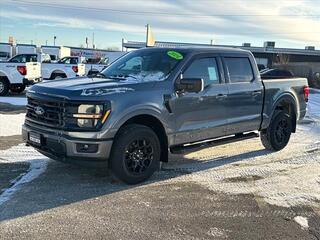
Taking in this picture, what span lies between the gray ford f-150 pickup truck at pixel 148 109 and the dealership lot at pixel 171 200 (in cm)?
43

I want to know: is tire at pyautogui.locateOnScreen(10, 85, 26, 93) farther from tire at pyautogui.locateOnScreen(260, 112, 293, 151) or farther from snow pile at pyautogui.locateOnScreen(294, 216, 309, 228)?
snow pile at pyautogui.locateOnScreen(294, 216, 309, 228)

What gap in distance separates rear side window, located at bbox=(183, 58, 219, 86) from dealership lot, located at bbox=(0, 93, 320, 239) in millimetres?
1411

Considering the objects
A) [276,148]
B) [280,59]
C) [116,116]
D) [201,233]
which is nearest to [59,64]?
[276,148]

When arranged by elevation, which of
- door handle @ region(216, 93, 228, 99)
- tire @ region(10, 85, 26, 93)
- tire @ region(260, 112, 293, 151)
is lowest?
tire @ region(10, 85, 26, 93)

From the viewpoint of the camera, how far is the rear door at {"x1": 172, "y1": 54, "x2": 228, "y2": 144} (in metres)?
6.66

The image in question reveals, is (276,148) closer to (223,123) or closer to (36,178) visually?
(223,123)

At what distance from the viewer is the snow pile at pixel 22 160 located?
227 inches

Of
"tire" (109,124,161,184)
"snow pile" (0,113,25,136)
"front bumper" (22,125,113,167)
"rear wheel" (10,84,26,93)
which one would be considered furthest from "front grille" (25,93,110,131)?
"rear wheel" (10,84,26,93)

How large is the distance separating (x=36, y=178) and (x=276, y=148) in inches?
181

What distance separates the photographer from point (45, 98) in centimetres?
603

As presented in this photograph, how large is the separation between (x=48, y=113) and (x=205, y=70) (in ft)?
8.35

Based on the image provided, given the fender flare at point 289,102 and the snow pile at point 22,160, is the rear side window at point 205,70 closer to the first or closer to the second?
Result: the fender flare at point 289,102

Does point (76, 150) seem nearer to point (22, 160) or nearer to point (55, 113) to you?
point (55, 113)

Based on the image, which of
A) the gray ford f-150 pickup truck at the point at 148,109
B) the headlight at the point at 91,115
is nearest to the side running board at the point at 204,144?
the gray ford f-150 pickup truck at the point at 148,109
